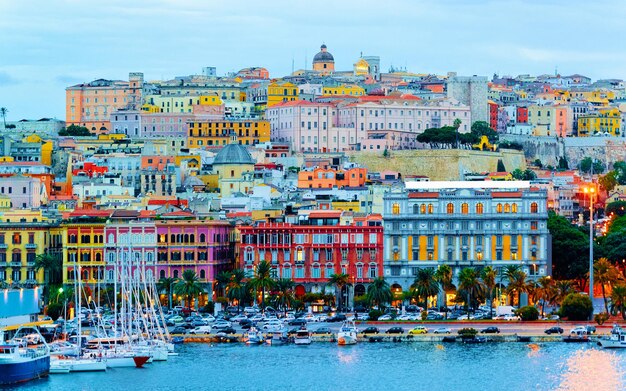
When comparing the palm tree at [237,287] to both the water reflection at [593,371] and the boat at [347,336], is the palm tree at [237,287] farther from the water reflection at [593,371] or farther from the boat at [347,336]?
the water reflection at [593,371]

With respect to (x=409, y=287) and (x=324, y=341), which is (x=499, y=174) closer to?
(x=409, y=287)

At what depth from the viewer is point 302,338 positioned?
88250 mm

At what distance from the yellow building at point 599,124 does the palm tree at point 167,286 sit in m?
82.3

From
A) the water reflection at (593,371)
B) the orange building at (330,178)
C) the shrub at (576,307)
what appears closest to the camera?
the water reflection at (593,371)

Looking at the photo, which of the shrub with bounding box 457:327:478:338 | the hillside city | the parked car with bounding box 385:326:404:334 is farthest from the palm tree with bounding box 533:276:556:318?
the parked car with bounding box 385:326:404:334

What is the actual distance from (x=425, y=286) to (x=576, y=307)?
29.5 ft

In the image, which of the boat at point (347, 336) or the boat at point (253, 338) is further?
the boat at point (253, 338)

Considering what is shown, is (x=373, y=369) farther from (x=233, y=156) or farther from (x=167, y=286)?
(x=233, y=156)

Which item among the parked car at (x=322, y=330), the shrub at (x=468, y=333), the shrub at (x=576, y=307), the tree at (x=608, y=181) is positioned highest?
the tree at (x=608, y=181)

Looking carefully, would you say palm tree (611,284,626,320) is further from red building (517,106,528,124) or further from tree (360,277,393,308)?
red building (517,106,528,124)

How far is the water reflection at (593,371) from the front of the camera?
7325 cm

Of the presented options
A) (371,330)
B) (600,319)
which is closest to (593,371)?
(600,319)

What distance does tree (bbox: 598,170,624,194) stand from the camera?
486 ft

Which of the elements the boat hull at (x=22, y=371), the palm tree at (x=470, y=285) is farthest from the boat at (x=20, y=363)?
the palm tree at (x=470, y=285)
